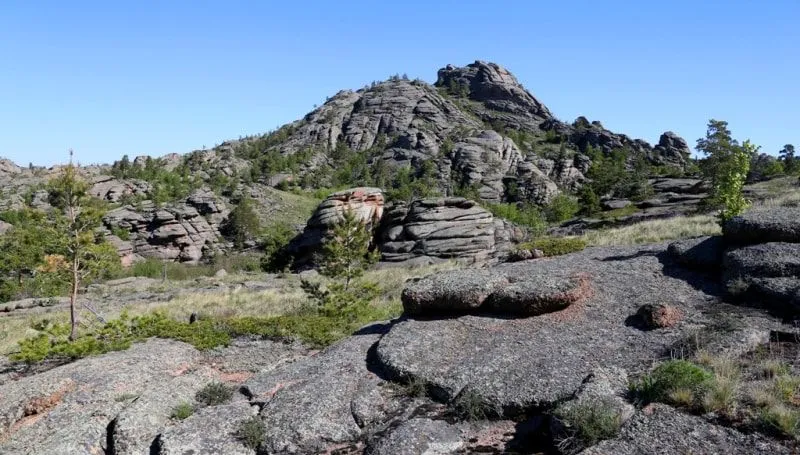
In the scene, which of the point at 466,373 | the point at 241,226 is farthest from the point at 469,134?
the point at 466,373

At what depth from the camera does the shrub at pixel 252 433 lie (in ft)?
30.1

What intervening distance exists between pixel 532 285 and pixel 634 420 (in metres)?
5.84

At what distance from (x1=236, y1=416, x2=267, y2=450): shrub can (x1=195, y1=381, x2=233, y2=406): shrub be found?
69.3 inches

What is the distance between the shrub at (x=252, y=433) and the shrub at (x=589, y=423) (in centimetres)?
505

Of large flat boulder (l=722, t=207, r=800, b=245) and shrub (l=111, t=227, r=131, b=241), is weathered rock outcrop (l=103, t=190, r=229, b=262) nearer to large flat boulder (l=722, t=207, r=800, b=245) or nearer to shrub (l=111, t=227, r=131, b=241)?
shrub (l=111, t=227, r=131, b=241)

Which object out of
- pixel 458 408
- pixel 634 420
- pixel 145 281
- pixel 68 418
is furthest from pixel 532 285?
pixel 145 281

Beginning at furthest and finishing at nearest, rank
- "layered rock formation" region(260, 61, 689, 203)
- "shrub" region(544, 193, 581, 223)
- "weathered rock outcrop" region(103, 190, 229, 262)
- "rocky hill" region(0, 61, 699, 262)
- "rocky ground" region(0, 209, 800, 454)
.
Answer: "layered rock formation" region(260, 61, 689, 203) < "shrub" region(544, 193, 581, 223) < "rocky hill" region(0, 61, 699, 262) < "weathered rock outcrop" region(103, 190, 229, 262) < "rocky ground" region(0, 209, 800, 454)

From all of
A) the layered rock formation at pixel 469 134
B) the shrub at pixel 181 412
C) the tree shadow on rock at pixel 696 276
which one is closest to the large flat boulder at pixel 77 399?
the shrub at pixel 181 412

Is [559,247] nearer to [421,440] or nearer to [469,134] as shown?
[421,440]

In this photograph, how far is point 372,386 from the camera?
35.9ft

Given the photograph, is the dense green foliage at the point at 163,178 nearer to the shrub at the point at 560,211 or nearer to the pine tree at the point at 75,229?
the shrub at the point at 560,211

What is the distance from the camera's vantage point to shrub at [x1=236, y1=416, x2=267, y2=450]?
9.16 metres

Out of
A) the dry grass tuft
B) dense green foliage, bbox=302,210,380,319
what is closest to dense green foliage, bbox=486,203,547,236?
the dry grass tuft

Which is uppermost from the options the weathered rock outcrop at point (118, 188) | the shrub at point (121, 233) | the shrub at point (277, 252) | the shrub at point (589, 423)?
the weathered rock outcrop at point (118, 188)
